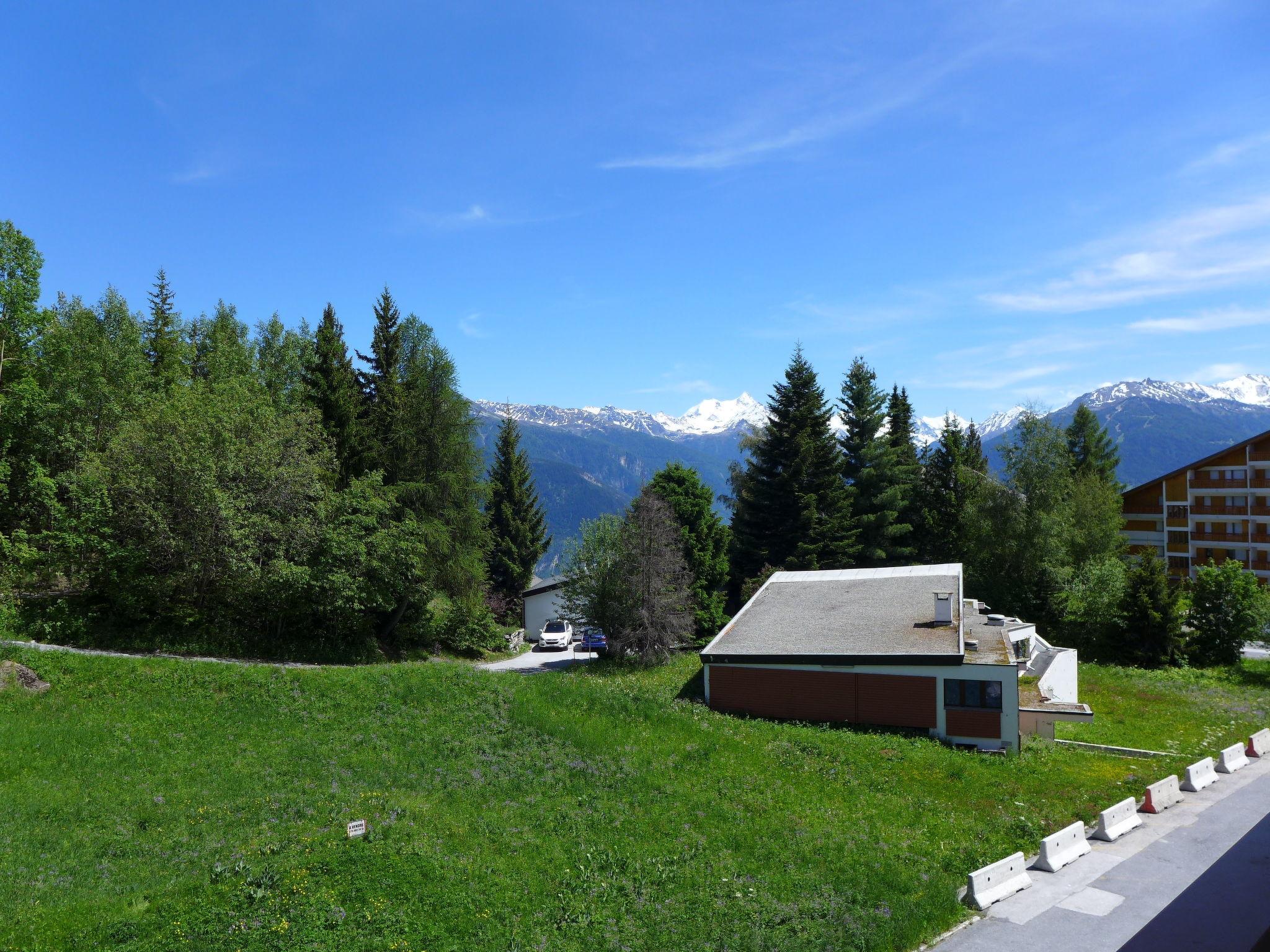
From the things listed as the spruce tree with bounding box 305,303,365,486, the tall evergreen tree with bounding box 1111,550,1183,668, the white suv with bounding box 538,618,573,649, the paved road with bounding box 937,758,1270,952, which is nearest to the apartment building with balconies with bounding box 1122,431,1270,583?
the tall evergreen tree with bounding box 1111,550,1183,668

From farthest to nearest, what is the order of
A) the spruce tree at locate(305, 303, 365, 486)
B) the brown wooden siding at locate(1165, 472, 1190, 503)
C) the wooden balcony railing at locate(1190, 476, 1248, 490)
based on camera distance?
the brown wooden siding at locate(1165, 472, 1190, 503) → the wooden balcony railing at locate(1190, 476, 1248, 490) → the spruce tree at locate(305, 303, 365, 486)

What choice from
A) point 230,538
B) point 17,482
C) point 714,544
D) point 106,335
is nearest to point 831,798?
point 230,538

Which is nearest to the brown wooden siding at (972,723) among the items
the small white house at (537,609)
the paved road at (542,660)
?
the paved road at (542,660)

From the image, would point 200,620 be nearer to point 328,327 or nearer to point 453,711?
point 453,711

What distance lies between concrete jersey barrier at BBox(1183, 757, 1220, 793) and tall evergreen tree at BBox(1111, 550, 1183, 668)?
23.3 metres

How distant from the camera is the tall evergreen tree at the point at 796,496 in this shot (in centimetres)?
5069

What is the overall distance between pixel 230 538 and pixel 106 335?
17.0 m

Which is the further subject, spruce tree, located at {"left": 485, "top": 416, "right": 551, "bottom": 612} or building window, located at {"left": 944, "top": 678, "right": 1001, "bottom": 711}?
spruce tree, located at {"left": 485, "top": 416, "right": 551, "bottom": 612}

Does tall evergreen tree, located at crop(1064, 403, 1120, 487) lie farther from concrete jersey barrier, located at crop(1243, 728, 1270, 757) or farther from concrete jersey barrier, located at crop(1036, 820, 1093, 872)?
concrete jersey barrier, located at crop(1036, 820, 1093, 872)

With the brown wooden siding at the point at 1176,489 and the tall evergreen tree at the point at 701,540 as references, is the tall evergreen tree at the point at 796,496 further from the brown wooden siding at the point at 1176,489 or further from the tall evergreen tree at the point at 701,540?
the brown wooden siding at the point at 1176,489

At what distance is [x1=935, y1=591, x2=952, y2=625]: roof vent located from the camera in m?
28.3

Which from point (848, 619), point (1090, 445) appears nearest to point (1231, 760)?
point (848, 619)

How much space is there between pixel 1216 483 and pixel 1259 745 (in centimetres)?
4914

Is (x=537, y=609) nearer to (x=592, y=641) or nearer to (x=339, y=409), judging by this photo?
(x=592, y=641)
